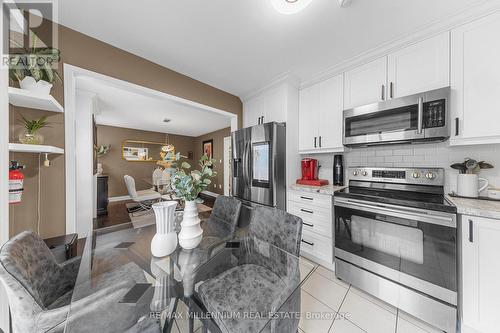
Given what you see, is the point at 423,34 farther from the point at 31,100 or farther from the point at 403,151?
the point at 31,100

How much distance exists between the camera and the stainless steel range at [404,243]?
1.26m

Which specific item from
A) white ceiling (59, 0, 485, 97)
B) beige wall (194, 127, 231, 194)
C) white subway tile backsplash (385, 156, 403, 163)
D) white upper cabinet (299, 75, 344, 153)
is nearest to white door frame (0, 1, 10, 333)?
white ceiling (59, 0, 485, 97)

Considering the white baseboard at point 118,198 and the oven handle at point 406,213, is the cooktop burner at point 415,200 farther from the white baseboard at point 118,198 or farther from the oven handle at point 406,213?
the white baseboard at point 118,198

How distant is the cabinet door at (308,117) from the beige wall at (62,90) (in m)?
1.95

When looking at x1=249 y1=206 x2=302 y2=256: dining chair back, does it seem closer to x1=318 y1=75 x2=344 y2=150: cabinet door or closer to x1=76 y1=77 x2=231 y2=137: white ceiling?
x1=318 y1=75 x2=344 y2=150: cabinet door

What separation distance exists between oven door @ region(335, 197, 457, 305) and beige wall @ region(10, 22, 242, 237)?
269cm

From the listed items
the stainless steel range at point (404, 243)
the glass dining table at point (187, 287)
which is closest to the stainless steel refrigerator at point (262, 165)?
the stainless steel range at point (404, 243)

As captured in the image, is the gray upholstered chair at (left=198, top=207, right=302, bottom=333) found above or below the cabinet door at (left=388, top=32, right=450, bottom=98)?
below

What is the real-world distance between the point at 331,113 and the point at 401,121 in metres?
0.75

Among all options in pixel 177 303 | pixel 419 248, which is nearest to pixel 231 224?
pixel 177 303

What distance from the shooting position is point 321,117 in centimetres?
234

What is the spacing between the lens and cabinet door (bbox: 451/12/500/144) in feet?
4.27

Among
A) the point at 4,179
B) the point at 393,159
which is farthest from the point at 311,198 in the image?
the point at 4,179

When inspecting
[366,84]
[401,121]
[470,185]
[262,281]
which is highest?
[366,84]
